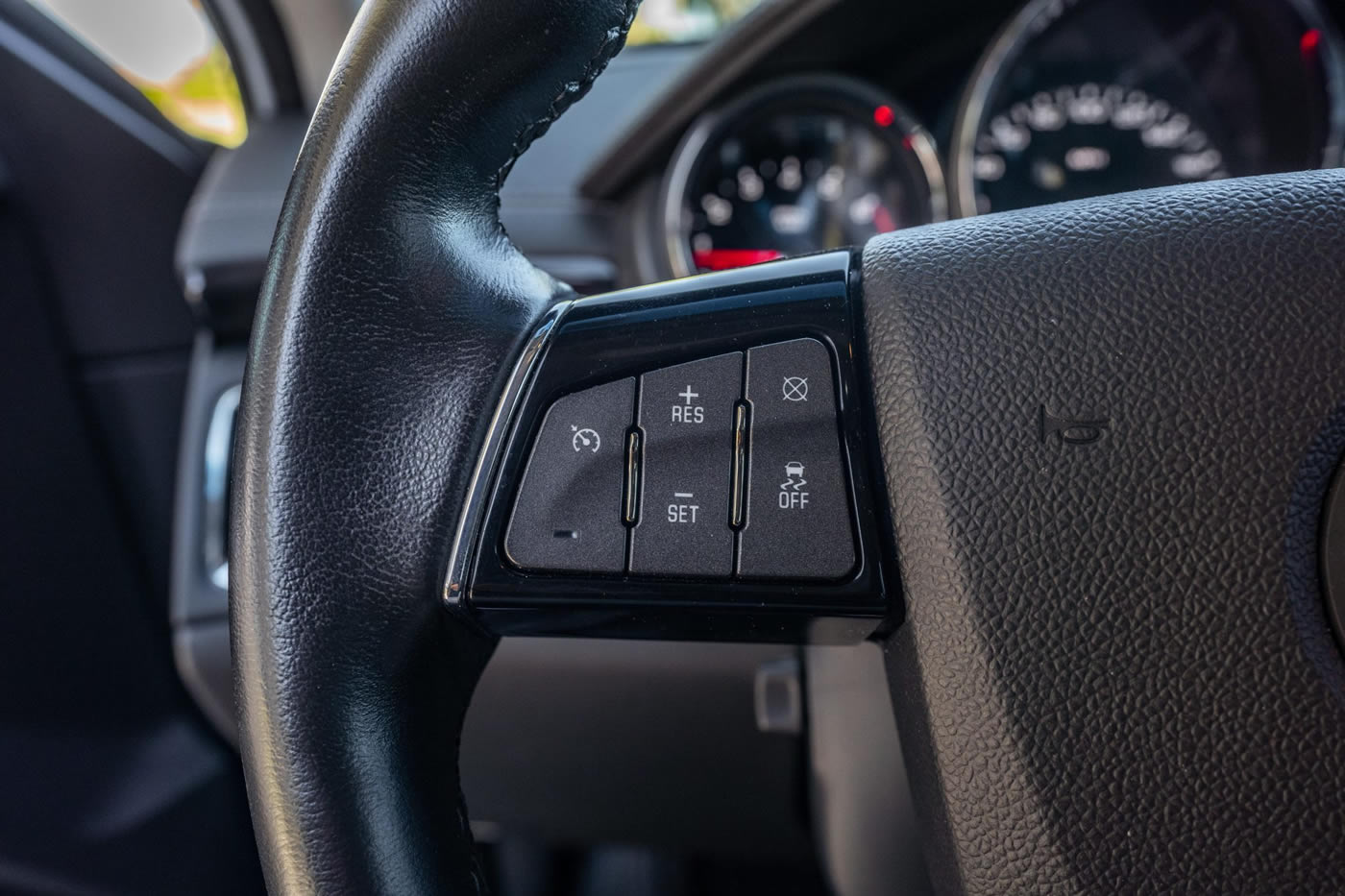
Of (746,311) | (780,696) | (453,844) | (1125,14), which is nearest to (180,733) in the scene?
(780,696)

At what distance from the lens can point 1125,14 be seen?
1.54 metres

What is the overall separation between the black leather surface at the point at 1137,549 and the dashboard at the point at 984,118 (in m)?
0.97

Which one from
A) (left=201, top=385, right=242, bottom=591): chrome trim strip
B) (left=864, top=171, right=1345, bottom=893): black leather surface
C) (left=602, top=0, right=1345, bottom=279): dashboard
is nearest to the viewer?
(left=864, top=171, right=1345, bottom=893): black leather surface

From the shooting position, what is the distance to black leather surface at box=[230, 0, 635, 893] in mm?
459

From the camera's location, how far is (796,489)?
1.66ft

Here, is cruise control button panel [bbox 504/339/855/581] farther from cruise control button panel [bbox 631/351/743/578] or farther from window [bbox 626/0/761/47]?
window [bbox 626/0/761/47]

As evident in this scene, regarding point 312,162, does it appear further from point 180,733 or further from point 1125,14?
point 1125,14

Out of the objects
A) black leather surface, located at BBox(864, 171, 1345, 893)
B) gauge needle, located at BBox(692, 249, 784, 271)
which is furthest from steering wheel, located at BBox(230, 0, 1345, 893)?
gauge needle, located at BBox(692, 249, 784, 271)

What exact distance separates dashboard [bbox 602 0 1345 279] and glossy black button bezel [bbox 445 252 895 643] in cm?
90

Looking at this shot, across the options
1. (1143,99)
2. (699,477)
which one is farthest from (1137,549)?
(1143,99)

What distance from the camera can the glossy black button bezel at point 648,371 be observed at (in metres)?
0.50

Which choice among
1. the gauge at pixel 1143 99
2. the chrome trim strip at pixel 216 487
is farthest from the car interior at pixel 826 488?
the gauge at pixel 1143 99

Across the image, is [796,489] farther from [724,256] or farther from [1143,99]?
[1143,99]

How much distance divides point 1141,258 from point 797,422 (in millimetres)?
169
